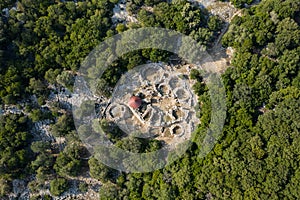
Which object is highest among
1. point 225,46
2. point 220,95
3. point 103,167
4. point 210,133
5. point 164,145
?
point 225,46

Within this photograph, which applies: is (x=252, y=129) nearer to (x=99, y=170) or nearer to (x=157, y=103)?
(x=157, y=103)

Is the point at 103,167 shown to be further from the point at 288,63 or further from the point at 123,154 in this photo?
the point at 288,63

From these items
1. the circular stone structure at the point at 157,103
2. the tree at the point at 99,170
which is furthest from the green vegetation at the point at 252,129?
the circular stone structure at the point at 157,103

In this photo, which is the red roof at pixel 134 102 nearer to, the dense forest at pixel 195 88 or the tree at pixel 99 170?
the dense forest at pixel 195 88

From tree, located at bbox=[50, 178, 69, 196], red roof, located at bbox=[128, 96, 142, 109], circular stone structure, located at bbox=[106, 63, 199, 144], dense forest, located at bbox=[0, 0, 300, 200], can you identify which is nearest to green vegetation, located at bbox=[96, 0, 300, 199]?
dense forest, located at bbox=[0, 0, 300, 200]

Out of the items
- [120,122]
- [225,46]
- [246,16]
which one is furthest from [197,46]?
[120,122]

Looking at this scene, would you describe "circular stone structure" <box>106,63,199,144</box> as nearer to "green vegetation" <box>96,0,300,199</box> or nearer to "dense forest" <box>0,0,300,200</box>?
"dense forest" <box>0,0,300,200</box>
